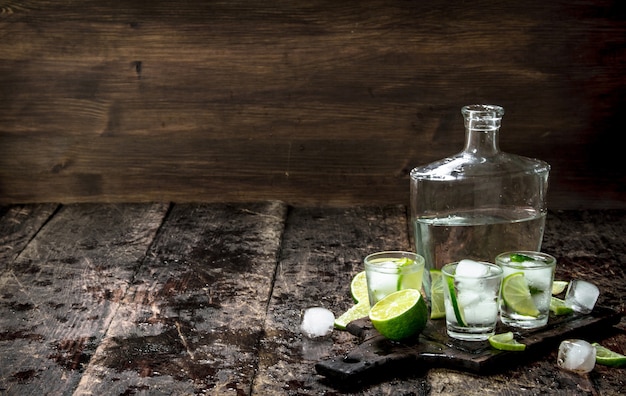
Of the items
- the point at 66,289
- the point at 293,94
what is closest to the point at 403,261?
the point at 66,289

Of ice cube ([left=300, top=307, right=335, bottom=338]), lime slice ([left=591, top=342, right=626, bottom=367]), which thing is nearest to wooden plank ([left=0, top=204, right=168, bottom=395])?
ice cube ([left=300, top=307, right=335, bottom=338])

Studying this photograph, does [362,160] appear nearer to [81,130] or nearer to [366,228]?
[366,228]

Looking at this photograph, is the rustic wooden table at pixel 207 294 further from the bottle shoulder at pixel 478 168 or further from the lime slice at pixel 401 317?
the bottle shoulder at pixel 478 168

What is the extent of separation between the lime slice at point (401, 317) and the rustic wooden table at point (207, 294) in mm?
68

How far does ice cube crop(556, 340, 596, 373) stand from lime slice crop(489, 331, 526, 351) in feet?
0.22

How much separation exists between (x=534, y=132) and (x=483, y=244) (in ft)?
3.53

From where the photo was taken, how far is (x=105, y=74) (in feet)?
9.08

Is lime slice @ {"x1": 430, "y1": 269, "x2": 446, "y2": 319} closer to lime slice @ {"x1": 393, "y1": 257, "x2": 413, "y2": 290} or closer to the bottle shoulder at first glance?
lime slice @ {"x1": 393, "y1": 257, "x2": 413, "y2": 290}

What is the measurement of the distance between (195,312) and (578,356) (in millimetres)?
722

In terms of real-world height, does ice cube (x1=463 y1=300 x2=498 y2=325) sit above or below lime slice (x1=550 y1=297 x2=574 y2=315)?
above

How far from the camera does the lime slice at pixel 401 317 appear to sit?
156cm

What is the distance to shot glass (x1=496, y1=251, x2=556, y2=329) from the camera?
159 cm

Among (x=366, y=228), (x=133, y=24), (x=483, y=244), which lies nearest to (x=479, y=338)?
(x=483, y=244)

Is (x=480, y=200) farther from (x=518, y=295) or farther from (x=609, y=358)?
(x=609, y=358)
